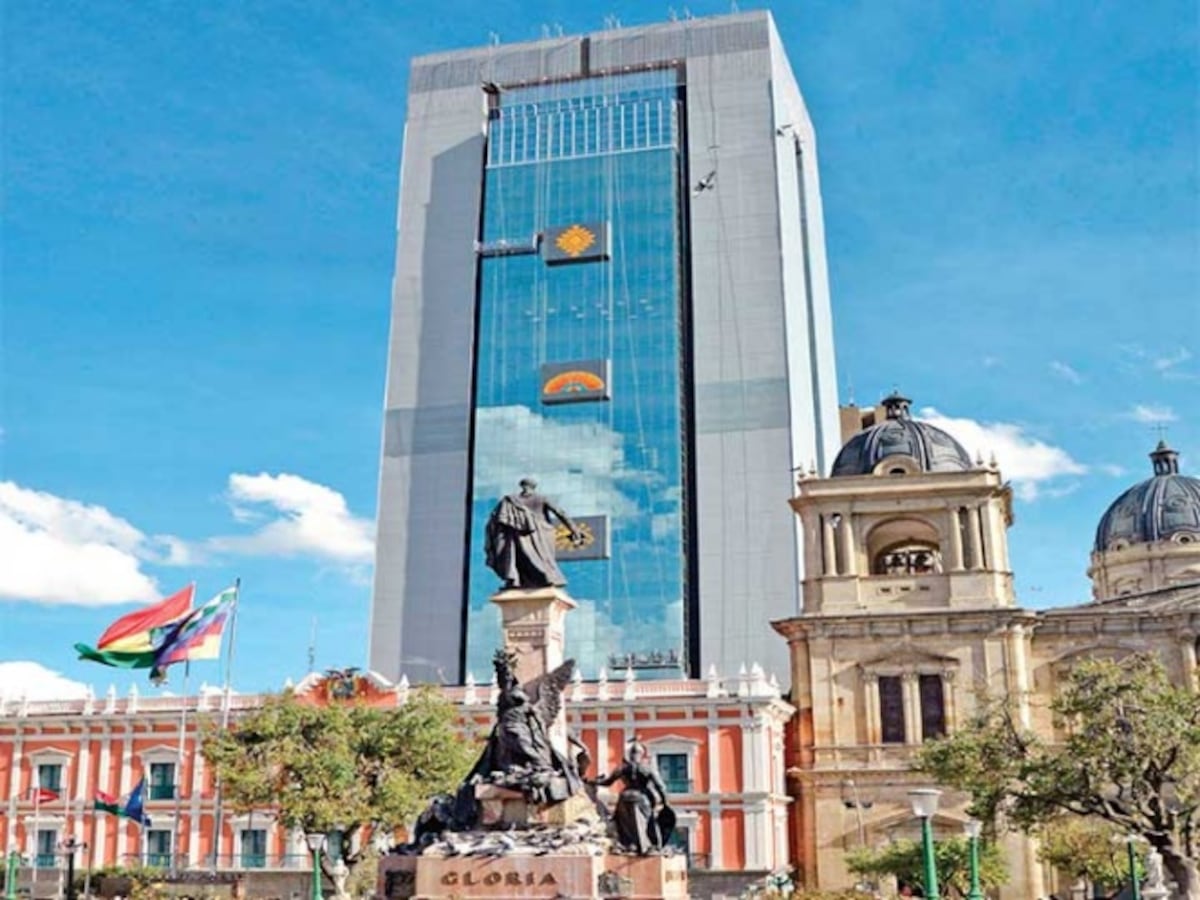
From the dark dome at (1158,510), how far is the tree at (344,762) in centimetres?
4654

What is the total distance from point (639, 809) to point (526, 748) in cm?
240

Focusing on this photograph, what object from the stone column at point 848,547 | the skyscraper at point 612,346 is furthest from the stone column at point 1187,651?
the skyscraper at point 612,346

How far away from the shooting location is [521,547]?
26391 millimetres

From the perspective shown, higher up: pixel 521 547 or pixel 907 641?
Result: pixel 907 641

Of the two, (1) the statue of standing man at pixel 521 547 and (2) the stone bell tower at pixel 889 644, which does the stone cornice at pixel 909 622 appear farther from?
(1) the statue of standing man at pixel 521 547

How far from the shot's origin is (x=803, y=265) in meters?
93.2

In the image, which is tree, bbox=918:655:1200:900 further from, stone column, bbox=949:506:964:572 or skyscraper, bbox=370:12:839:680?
skyscraper, bbox=370:12:839:680

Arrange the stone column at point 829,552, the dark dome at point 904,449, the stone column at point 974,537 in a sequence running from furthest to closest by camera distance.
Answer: the dark dome at point 904,449
the stone column at point 829,552
the stone column at point 974,537

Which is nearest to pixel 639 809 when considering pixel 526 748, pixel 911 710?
pixel 526 748

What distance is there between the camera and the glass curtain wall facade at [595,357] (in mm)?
80500

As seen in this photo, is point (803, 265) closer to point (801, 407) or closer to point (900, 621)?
point (801, 407)

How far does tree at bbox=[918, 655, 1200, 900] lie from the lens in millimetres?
32344

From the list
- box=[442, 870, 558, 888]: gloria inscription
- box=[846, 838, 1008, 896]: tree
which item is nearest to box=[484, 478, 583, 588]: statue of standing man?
box=[442, 870, 558, 888]: gloria inscription

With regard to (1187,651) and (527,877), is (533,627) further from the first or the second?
(1187,651)
